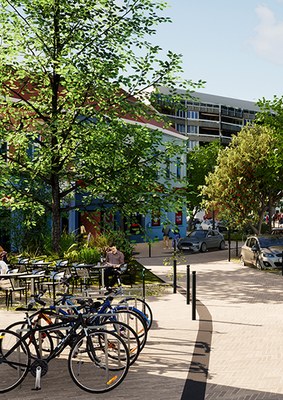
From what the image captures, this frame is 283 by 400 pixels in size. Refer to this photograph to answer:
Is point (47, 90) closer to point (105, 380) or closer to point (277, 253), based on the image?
point (277, 253)

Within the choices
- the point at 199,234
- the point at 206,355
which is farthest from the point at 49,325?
the point at 199,234

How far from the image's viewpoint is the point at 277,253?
24906 millimetres

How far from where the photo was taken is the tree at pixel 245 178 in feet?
103

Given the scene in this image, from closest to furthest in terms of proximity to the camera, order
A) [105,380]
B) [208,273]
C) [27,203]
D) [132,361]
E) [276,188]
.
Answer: [105,380], [132,361], [27,203], [208,273], [276,188]

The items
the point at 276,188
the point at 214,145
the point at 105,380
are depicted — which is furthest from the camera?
the point at 214,145

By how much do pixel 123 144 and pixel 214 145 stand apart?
49.5 m

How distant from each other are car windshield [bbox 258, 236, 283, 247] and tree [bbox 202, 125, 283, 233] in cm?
514

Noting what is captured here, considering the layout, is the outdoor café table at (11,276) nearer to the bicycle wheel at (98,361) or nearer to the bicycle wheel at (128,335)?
the bicycle wheel at (128,335)

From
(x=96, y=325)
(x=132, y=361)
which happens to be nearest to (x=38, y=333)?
(x=96, y=325)

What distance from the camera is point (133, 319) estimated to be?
10.0 metres

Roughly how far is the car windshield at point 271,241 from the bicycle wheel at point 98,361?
58.7 ft

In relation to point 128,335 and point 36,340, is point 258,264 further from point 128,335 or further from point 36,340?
point 36,340

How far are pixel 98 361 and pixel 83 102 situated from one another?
486 inches

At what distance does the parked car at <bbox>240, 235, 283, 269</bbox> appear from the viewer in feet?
81.2
